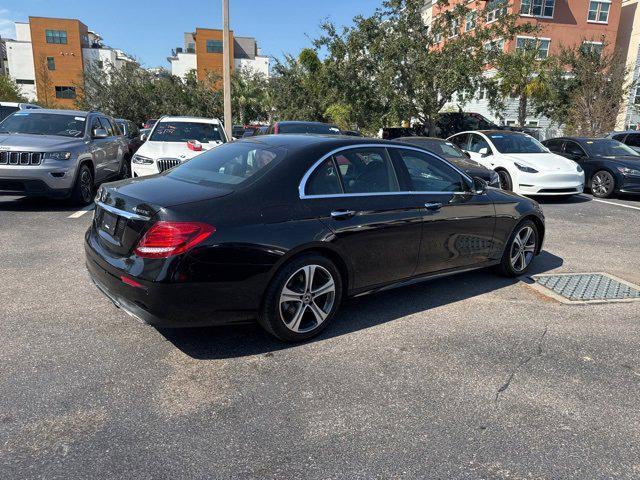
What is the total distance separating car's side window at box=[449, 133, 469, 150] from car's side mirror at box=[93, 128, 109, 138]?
8327 mm

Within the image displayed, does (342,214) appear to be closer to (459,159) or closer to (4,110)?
(459,159)

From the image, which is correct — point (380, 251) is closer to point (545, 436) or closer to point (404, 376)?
point (404, 376)

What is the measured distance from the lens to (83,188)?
8.81 meters

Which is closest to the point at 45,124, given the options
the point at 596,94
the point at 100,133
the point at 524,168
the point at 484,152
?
the point at 100,133

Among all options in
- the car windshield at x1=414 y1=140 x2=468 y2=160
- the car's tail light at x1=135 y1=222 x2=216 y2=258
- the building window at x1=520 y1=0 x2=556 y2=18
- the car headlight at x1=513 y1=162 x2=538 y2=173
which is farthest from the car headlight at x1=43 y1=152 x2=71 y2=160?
the building window at x1=520 y1=0 x2=556 y2=18

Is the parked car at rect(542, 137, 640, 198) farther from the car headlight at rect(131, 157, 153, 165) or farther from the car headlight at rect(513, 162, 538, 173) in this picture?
the car headlight at rect(131, 157, 153, 165)

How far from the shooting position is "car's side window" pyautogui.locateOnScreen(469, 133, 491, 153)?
12.0 metres

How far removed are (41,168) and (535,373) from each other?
7.63 m

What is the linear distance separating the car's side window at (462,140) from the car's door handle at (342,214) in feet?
31.2

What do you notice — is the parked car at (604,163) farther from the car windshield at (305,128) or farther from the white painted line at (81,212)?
the white painted line at (81,212)

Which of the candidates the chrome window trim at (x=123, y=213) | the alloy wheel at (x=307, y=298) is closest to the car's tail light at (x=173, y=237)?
the chrome window trim at (x=123, y=213)

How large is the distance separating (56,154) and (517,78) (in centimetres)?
2049

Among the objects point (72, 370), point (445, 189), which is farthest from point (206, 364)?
point (445, 189)

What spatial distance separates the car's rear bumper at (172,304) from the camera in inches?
125
